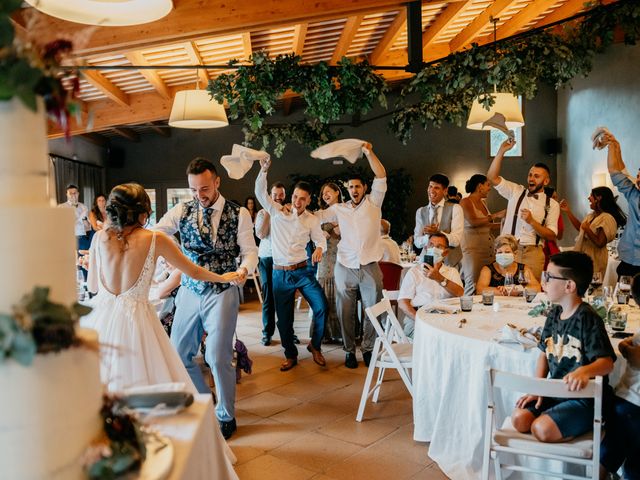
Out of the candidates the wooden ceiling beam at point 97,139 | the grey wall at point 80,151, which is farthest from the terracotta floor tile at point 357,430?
the wooden ceiling beam at point 97,139

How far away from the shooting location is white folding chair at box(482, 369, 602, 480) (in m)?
2.25

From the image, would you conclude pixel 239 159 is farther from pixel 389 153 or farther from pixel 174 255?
pixel 389 153

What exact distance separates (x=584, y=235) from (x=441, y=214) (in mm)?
1664

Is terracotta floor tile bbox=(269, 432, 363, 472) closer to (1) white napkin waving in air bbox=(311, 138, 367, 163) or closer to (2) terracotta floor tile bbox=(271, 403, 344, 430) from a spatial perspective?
(2) terracotta floor tile bbox=(271, 403, 344, 430)

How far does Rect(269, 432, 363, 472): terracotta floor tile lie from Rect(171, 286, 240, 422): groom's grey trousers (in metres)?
0.45

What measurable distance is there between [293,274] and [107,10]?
140 inches

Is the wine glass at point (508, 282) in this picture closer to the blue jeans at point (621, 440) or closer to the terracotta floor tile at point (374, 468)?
the terracotta floor tile at point (374, 468)

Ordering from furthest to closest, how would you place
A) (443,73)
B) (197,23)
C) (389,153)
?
(389,153), (443,73), (197,23)

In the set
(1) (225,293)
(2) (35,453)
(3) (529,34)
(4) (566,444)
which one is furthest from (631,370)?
(3) (529,34)

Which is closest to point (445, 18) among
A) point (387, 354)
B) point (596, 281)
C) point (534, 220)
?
point (534, 220)

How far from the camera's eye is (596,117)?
36.4ft

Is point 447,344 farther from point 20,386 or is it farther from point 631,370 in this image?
point 20,386

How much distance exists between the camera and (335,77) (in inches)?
215

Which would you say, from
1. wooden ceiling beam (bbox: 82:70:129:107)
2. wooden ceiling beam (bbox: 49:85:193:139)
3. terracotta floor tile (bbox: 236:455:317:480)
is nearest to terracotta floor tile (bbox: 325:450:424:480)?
terracotta floor tile (bbox: 236:455:317:480)
